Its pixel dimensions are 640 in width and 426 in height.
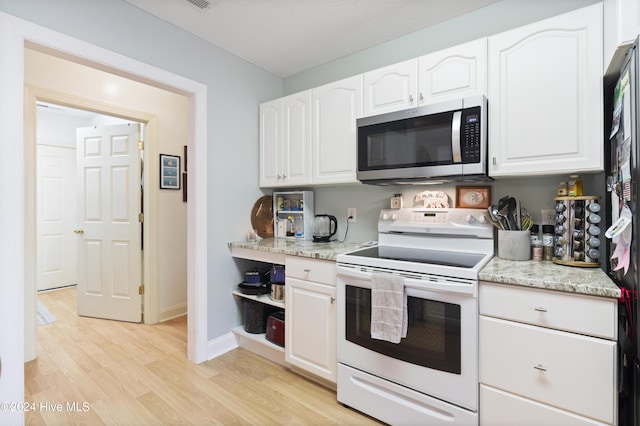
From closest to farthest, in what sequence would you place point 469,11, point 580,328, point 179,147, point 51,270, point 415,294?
1. point 580,328
2. point 415,294
3. point 469,11
4. point 179,147
5. point 51,270

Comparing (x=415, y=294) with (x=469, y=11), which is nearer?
(x=415, y=294)

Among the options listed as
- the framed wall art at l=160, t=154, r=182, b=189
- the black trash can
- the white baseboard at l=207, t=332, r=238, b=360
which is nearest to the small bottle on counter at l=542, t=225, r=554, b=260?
the black trash can

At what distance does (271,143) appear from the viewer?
276cm

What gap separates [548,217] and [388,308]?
109 centimetres

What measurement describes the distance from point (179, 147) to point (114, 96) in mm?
734

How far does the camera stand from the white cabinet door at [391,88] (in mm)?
1977

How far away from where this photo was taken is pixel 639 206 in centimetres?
109

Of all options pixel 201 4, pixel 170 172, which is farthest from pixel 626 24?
pixel 170 172

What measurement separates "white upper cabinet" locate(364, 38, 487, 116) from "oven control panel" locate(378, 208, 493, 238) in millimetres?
700

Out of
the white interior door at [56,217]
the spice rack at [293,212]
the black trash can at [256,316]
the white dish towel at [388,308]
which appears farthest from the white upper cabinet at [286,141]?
the white interior door at [56,217]

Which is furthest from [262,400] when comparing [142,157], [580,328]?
[142,157]

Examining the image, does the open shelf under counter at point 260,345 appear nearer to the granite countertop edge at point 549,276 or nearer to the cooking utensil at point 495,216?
the granite countertop edge at point 549,276

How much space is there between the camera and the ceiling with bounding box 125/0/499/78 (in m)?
1.98

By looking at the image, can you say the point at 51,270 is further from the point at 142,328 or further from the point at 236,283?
the point at 236,283
